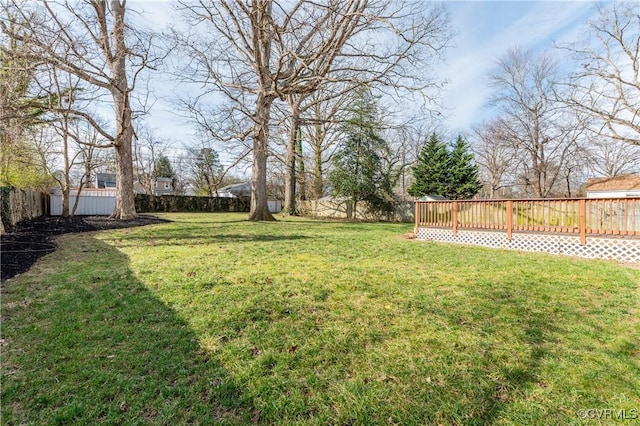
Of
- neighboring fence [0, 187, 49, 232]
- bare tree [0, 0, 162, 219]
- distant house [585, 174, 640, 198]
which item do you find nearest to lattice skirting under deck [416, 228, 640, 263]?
bare tree [0, 0, 162, 219]

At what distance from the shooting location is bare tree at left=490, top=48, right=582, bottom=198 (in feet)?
71.3

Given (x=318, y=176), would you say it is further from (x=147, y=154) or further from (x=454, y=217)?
(x=147, y=154)

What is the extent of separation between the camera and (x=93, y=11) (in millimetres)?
9547

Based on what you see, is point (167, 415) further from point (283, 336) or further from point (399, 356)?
point (399, 356)

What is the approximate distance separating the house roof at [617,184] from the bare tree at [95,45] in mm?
28700

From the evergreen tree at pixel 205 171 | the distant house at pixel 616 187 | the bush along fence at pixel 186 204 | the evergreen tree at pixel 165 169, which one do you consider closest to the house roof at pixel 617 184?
the distant house at pixel 616 187

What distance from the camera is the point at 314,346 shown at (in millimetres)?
2650

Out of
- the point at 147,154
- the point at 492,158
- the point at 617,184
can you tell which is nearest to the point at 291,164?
the point at 492,158

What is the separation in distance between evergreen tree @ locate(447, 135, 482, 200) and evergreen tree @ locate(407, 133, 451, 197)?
317mm

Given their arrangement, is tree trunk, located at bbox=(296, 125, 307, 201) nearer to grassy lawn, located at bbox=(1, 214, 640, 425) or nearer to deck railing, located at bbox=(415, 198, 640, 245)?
deck railing, located at bbox=(415, 198, 640, 245)

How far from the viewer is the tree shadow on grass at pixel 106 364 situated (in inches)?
74.8

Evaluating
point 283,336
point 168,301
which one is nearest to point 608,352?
point 283,336

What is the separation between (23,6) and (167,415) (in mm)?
10475

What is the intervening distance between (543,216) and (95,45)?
13.5m
